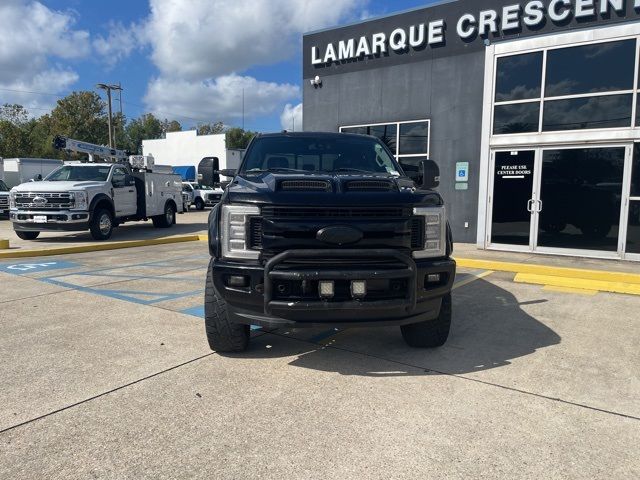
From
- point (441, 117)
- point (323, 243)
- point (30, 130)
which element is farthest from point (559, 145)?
point (30, 130)

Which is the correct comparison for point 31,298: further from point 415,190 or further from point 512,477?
point 512,477

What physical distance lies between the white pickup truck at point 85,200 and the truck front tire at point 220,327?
907cm

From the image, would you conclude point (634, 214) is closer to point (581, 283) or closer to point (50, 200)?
point (581, 283)

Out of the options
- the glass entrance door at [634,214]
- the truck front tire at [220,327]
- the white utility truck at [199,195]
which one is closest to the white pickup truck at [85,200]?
the truck front tire at [220,327]

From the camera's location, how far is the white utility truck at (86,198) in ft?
37.2

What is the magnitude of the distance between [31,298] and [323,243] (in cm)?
461

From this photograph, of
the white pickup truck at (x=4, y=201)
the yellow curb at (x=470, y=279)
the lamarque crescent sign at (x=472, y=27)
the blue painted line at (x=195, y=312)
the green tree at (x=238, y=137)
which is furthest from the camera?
the green tree at (x=238, y=137)

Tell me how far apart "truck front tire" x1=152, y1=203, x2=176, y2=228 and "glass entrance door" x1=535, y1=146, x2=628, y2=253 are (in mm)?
11634

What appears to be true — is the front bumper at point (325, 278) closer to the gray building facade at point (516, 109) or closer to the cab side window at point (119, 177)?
the gray building facade at point (516, 109)

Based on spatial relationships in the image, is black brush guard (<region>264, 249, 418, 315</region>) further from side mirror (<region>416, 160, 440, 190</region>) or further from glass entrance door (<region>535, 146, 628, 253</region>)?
glass entrance door (<region>535, 146, 628, 253</region>)

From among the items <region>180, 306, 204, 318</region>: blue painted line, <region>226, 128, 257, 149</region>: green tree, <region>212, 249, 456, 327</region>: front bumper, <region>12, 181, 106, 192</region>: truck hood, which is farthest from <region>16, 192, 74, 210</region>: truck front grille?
<region>226, 128, 257, 149</region>: green tree

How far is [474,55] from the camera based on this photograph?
37.3 feet

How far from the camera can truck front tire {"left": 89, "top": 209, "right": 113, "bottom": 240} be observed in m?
12.0

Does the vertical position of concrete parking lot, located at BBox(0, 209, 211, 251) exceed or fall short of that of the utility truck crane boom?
it falls short
